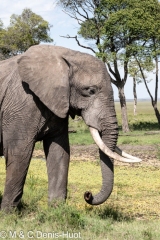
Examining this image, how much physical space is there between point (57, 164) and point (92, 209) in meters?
1.15

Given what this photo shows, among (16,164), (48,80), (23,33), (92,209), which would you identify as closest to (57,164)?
(16,164)

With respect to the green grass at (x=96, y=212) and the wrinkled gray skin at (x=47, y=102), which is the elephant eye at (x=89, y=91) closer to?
the wrinkled gray skin at (x=47, y=102)

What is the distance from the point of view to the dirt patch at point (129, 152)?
16136 millimetres

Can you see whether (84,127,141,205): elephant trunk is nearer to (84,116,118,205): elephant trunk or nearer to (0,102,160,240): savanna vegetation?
(84,116,118,205): elephant trunk

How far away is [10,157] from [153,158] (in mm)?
10734

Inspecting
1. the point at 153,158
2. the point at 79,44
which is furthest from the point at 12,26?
the point at 153,158

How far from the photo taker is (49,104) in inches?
240

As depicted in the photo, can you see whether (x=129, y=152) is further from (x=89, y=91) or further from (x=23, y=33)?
(x=23, y=33)

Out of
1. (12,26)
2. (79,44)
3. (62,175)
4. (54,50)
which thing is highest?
(12,26)

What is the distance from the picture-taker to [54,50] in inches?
254

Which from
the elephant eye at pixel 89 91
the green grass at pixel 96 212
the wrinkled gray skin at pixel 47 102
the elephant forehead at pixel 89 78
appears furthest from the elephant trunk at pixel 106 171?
the elephant forehead at pixel 89 78

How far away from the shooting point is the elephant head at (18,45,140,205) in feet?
19.7

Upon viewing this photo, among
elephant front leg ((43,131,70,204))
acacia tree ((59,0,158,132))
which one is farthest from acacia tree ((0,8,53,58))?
elephant front leg ((43,131,70,204))

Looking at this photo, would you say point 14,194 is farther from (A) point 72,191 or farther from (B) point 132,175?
(B) point 132,175
